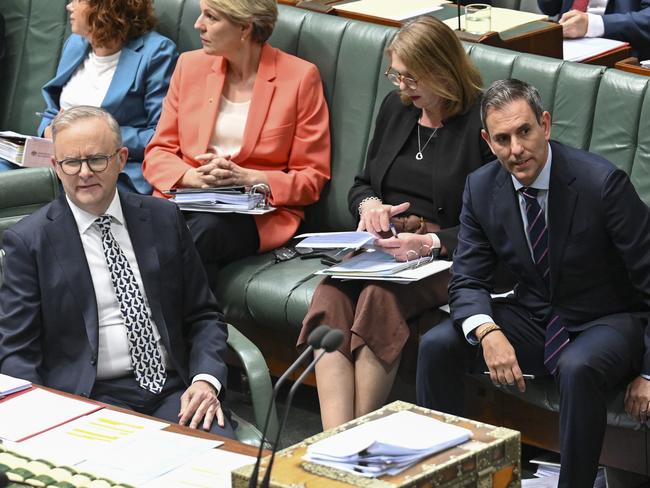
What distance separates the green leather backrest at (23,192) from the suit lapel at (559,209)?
5.16 feet

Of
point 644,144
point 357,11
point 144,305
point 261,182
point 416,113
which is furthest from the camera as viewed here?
point 357,11

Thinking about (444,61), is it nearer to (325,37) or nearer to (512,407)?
(325,37)

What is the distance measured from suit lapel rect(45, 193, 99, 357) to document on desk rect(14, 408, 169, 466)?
1.61 feet

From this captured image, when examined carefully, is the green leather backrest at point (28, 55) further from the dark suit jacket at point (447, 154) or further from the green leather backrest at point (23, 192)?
the dark suit jacket at point (447, 154)

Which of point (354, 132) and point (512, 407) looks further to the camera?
point (354, 132)

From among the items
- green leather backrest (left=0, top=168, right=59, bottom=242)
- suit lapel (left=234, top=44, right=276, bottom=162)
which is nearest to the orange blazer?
suit lapel (left=234, top=44, right=276, bottom=162)

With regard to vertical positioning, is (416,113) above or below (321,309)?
above

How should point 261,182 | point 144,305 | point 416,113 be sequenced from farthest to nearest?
1. point 261,182
2. point 416,113
3. point 144,305

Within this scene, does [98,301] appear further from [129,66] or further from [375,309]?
[129,66]

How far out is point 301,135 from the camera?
487cm

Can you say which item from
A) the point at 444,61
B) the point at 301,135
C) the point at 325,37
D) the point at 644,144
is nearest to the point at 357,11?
the point at 325,37

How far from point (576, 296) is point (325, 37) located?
1654mm

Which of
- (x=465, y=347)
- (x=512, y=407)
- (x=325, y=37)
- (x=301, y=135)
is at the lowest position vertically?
(x=512, y=407)

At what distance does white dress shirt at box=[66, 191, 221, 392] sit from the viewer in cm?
353
